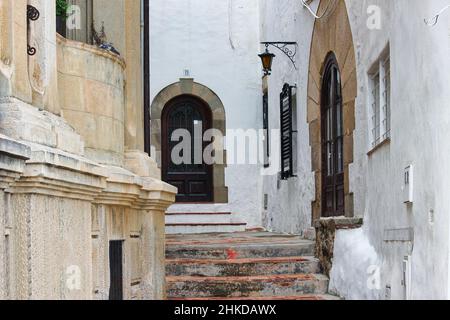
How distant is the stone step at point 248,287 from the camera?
10430 millimetres

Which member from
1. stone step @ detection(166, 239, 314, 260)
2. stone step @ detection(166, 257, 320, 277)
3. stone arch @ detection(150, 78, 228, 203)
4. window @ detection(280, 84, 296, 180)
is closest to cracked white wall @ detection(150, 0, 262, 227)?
stone arch @ detection(150, 78, 228, 203)

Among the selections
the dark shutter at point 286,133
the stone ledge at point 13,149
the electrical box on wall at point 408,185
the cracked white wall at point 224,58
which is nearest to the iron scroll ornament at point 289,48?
the dark shutter at point 286,133

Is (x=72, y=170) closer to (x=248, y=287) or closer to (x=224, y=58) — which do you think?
(x=248, y=287)

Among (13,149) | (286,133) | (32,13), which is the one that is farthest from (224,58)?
(13,149)

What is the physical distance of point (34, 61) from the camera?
253 inches

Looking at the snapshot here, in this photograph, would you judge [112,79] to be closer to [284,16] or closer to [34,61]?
[34,61]

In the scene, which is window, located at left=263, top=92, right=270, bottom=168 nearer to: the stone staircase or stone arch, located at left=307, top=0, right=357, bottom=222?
stone arch, located at left=307, top=0, right=357, bottom=222

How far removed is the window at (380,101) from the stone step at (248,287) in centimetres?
183

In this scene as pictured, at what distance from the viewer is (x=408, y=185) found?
7.15m

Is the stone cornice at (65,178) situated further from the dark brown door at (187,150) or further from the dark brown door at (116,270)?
the dark brown door at (187,150)

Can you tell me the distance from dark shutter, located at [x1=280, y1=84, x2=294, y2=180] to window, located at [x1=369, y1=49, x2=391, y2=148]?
4845 mm

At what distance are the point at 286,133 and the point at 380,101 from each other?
6.06 m

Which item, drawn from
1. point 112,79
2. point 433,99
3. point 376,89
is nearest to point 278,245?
point 376,89
